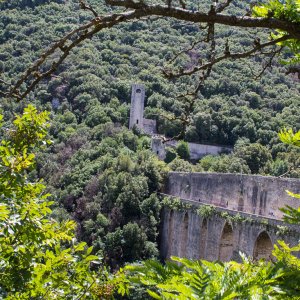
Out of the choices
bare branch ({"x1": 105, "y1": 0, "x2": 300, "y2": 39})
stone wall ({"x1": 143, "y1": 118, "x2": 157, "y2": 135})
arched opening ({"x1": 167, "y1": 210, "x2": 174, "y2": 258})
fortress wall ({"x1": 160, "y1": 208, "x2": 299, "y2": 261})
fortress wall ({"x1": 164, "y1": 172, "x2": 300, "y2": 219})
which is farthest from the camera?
stone wall ({"x1": 143, "y1": 118, "x2": 157, "y2": 135})

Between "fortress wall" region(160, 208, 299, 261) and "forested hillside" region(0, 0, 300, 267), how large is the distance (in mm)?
882

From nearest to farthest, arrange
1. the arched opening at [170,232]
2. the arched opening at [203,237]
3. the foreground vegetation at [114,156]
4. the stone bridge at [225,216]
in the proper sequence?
the foreground vegetation at [114,156], the stone bridge at [225,216], the arched opening at [203,237], the arched opening at [170,232]

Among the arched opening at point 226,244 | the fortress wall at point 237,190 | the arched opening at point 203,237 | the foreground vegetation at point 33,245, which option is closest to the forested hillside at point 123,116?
the fortress wall at point 237,190

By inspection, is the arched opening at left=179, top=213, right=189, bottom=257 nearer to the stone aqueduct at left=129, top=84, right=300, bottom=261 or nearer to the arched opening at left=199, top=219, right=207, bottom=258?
the stone aqueduct at left=129, top=84, right=300, bottom=261

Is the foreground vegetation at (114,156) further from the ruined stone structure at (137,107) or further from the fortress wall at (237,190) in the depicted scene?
the fortress wall at (237,190)

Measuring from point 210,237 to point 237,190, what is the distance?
220 centimetres

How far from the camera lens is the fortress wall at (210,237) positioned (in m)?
21.2

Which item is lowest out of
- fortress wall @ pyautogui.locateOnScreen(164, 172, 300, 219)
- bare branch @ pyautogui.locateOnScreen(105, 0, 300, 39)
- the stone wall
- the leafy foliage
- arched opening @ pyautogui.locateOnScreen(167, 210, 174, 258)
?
arched opening @ pyautogui.locateOnScreen(167, 210, 174, 258)

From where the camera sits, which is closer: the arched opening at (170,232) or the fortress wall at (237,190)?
the fortress wall at (237,190)

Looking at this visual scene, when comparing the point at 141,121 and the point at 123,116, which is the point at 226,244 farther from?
the point at 123,116

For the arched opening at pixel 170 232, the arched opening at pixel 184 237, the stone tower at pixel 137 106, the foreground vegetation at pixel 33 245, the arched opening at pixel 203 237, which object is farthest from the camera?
the stone tower at pixel 137 106

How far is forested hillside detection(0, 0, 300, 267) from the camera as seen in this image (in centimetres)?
3094

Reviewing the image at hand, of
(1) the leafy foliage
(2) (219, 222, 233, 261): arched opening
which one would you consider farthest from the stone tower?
(1) the leafy foliage

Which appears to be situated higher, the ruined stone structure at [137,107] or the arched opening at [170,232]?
the ruined stone structure at [137,107]
